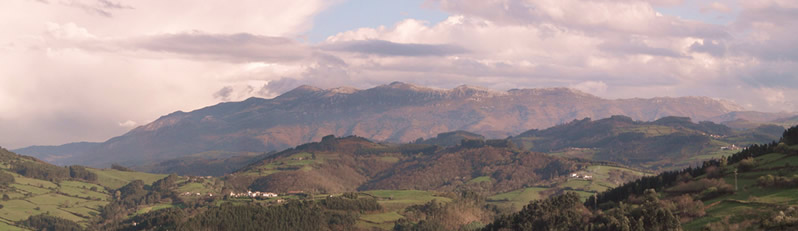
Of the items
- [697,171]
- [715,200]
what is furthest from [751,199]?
[697,171]

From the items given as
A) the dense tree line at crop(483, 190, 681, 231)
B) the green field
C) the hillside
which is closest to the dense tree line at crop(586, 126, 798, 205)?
the hillside

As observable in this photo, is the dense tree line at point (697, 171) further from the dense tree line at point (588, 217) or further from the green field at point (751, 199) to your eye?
the dense tree line at point (588, 217)

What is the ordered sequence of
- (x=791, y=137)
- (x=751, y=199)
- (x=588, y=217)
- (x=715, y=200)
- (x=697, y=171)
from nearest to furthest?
(x=751, y=199) → (x=715, y=200) → (x=791, y=137) → (x=588, y=217) → (x=697, y=171)

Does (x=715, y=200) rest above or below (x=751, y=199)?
below

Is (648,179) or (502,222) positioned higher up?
(648,179)

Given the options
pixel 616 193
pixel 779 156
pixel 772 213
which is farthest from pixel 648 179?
pixel 772 213

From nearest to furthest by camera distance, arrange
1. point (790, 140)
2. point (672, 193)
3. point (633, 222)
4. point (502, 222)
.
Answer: point (633, 222), point (672, 193), point (790, 140), point (502, 222)

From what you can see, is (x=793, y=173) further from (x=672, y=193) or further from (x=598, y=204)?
(x=598, y=204)

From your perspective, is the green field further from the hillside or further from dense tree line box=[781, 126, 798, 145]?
dense tree line box=[781, 126, 798, 145]

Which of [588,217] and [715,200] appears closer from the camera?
[715,200]

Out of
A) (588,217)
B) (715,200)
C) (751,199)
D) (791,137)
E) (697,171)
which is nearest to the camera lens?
(751,199)

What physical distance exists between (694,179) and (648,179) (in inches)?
770

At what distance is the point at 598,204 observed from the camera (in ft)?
497

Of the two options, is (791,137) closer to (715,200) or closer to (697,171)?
(697,171)
